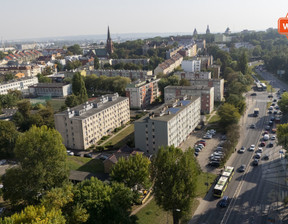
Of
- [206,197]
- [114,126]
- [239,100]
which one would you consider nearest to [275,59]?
[239,100]

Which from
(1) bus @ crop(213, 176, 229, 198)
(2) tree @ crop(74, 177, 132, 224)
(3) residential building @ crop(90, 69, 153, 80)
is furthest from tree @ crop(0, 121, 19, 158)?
(3) residential building @ crop(90, 69, 153, 80)

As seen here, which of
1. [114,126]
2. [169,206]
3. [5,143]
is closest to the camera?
[169,206]

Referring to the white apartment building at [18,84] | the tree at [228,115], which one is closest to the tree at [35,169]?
the tree at [228,115]

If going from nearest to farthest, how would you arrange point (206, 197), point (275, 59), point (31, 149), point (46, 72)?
point (31, 149) → point (206, 197) → point (275, 59) → point (46, 72)

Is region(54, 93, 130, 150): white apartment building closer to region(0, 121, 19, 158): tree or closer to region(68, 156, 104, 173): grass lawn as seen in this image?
region(68, 156, 104, 173): grass lawn

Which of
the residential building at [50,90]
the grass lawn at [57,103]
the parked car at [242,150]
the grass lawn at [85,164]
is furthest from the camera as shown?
the residential building at [50,90]

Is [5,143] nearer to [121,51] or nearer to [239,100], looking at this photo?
[239,100]

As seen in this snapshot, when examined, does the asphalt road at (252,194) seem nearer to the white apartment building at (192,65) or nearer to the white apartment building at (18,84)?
the white apartment building at (192,65)
